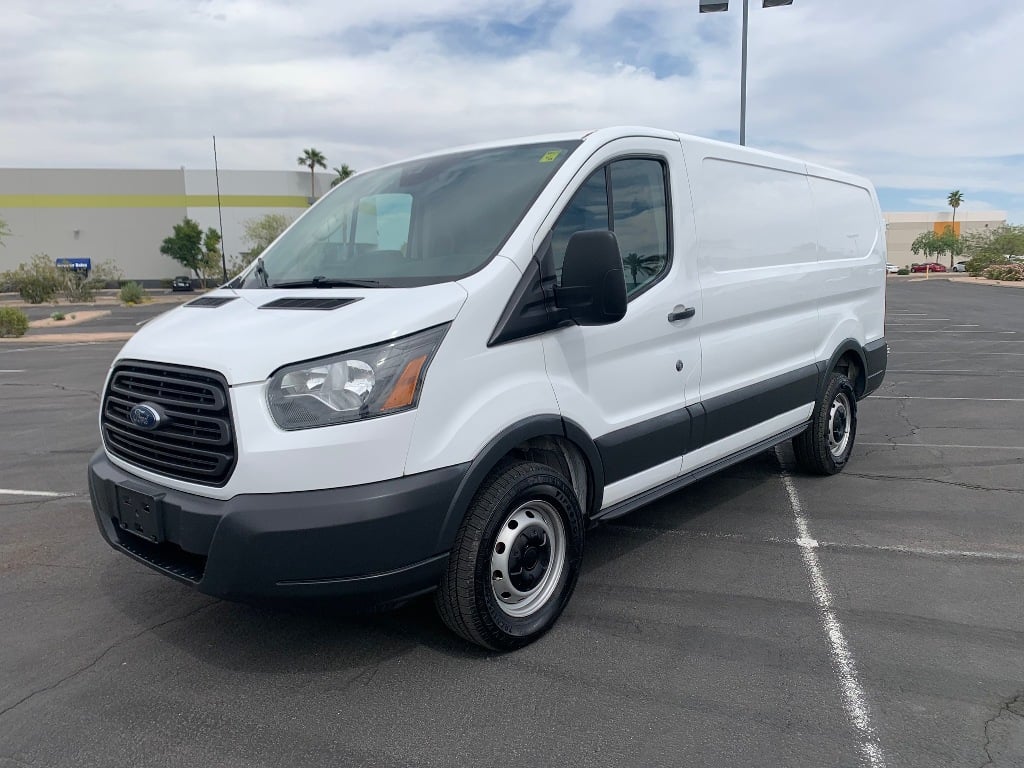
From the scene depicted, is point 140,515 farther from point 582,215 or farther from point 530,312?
point 582,215

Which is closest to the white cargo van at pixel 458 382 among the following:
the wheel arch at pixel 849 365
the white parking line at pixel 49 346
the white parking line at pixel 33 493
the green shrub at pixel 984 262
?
the wheel arch at pixel 849 365

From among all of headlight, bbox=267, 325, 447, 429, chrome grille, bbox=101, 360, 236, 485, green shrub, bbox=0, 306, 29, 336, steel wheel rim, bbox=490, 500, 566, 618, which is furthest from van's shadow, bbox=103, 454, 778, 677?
green shrub, bbox=0, 306, 29, 336

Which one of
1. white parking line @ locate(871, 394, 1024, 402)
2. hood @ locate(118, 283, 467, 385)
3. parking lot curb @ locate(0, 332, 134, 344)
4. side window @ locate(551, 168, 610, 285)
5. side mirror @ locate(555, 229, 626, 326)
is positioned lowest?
white parking line @ locate(871, 394, 1024, 402)

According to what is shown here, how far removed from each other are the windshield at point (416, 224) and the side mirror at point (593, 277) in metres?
0.33

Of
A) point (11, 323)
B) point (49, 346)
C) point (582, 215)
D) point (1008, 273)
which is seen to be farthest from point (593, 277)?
point (1008, 273)

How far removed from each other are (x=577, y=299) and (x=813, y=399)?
304 centimetres

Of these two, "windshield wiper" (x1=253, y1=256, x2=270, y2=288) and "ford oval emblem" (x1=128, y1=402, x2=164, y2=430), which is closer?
"ford oval emblem" (x1=128, y1=402, x2=164, y2=430)

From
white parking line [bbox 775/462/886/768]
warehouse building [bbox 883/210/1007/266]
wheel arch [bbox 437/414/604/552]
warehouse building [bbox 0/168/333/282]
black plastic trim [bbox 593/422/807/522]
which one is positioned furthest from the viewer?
warehouse building [bbox 883/210/1007/266]

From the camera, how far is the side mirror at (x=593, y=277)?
333 cm

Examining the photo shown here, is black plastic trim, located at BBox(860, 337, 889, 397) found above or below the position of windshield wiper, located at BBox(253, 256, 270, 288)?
below

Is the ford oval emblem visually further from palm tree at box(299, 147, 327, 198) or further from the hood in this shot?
palm tree at box(299, 147, 327, 198)

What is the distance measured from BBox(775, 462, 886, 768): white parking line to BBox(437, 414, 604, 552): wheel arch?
3.97ft

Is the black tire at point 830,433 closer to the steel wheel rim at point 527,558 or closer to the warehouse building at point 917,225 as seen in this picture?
the steel wheel rim at point 527,558

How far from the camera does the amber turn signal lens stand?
2.92 m
